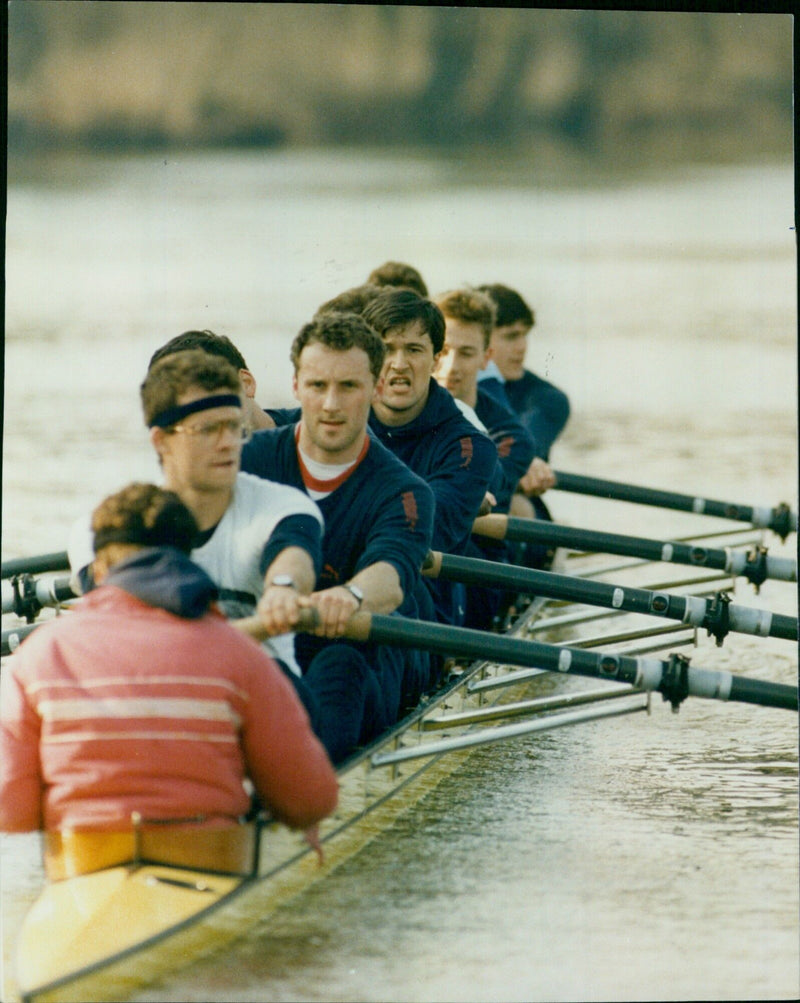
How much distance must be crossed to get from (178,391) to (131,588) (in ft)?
0.91

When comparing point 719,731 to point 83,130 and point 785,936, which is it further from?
point 83,130

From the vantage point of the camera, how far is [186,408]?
2.00 metres

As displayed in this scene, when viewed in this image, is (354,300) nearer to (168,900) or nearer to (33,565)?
(33,565)

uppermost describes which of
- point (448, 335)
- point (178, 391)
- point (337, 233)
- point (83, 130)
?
point (83, 130)

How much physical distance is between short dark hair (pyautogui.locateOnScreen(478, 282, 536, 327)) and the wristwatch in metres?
2.36

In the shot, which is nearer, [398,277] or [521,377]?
[398,277]

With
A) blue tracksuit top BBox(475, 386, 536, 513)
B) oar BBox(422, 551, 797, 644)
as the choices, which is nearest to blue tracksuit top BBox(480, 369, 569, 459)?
blue tracksuit top BBox(475, 386, 536, 513)

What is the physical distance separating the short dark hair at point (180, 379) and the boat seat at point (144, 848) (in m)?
0.52

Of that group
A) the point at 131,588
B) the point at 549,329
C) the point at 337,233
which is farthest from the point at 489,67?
the point at 131,588

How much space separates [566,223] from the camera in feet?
32.6

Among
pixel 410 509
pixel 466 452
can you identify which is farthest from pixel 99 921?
pixel 466 452

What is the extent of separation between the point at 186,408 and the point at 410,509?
0.50m

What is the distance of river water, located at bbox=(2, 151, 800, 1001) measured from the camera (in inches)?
91.4

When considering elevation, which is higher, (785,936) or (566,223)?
(566,223)
